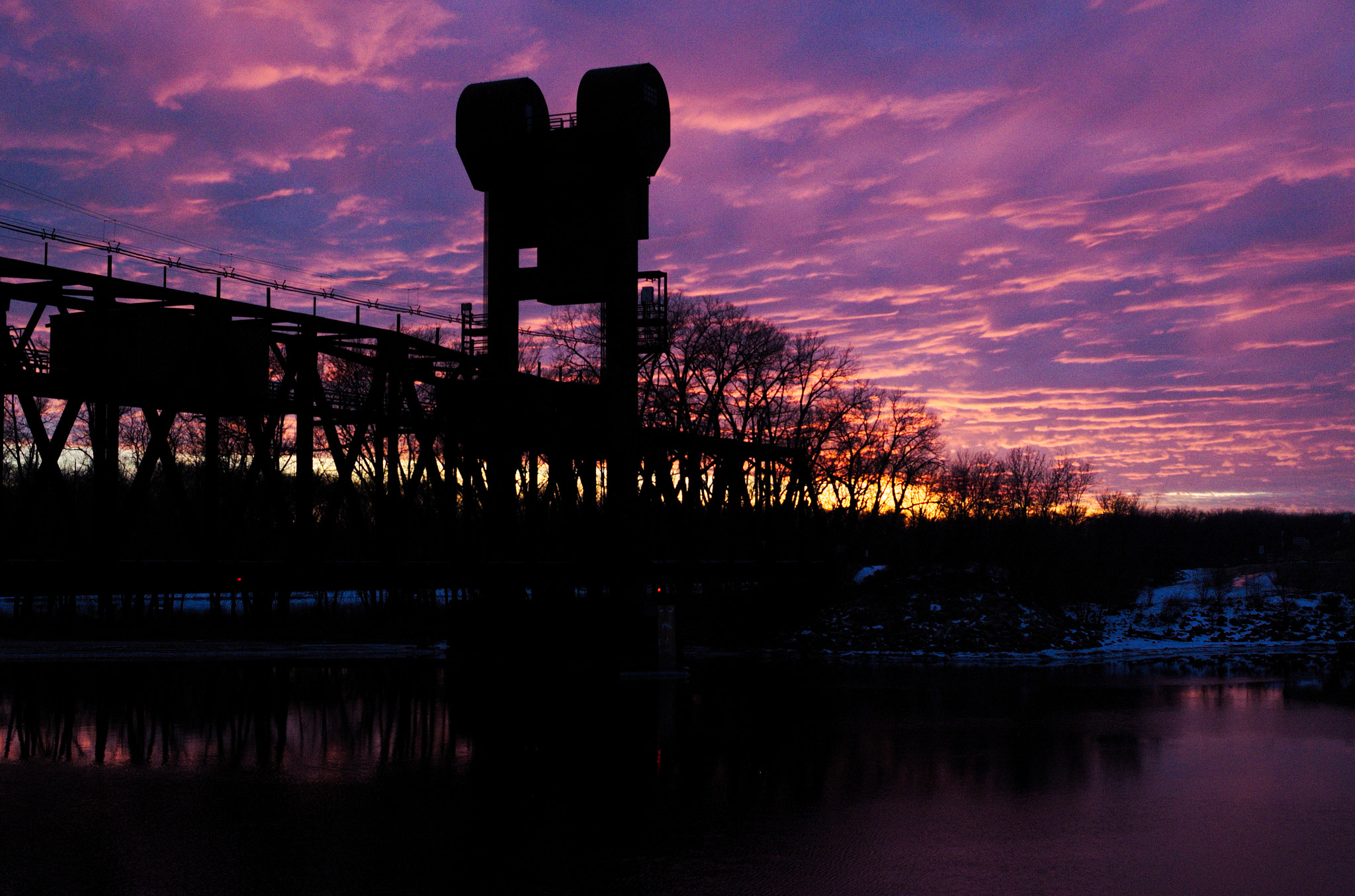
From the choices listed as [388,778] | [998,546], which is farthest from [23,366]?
[998,546]

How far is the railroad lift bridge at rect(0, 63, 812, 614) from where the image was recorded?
21.1 metres

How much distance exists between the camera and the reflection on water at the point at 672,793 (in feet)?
27.1

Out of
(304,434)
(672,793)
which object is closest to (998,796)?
(672,793)

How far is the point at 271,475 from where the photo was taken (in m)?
21.3

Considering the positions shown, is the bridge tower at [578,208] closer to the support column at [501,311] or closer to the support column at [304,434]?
the support column at [501,311]

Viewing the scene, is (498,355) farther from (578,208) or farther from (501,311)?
(578,208)

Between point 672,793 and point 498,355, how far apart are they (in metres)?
22.4

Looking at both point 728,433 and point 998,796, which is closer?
point 998,796

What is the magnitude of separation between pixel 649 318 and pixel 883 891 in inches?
1008

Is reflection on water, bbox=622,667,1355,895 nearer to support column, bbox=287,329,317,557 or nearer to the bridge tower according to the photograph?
support column, bbox=287,329,317,557

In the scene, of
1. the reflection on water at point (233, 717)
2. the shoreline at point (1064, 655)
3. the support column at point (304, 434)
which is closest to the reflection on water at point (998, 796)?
the reflection on water at point (233, 717)

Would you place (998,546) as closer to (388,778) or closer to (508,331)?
(508,331)

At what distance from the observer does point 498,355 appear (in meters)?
32.3

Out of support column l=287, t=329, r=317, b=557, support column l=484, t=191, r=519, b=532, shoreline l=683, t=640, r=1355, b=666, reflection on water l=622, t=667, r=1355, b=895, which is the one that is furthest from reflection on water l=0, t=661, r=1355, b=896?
shoreline l=683, t=640, r=1355, b=666
